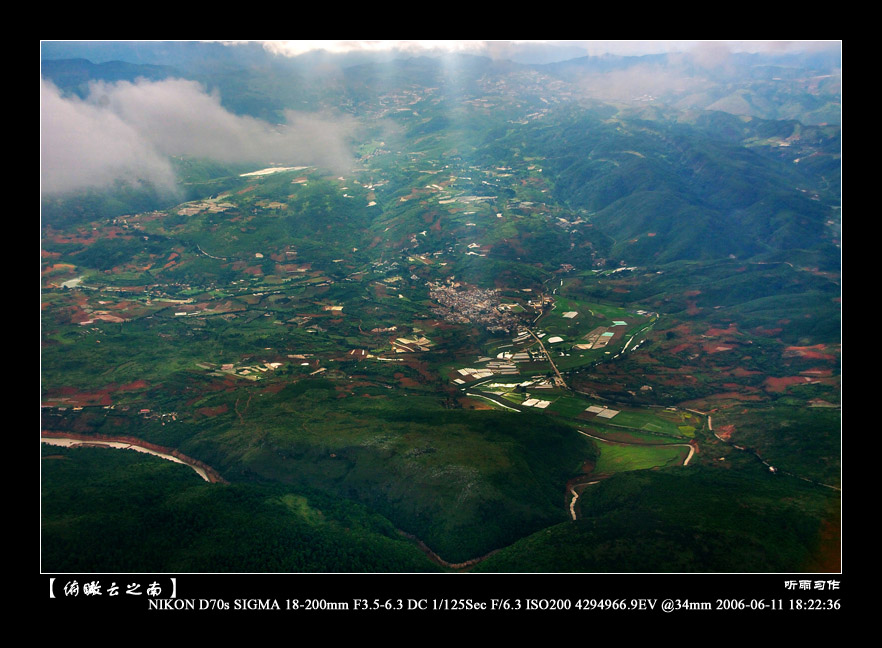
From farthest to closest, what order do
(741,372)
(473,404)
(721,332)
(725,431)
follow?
(721,332), (741,372), (473,404), (725,431)

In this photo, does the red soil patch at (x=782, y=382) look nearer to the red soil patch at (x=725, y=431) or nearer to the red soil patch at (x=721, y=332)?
the red soil patch at (x=725, y=431)

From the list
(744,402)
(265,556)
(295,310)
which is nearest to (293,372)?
(295,310)

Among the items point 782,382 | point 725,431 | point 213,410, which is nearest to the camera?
point 725,431

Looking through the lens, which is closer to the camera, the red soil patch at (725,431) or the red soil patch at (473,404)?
the red soil patch at (725,431)

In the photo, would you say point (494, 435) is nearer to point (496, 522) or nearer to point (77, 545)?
point (496, 522)

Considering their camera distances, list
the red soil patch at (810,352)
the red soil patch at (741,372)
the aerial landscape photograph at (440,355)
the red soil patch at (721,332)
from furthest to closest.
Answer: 1. the red soil patch at (721,332)
2. the red soil patch at (810,352)
3. the red soil patch at (741,372)
4. the aerial landscape photograph at (440,355)

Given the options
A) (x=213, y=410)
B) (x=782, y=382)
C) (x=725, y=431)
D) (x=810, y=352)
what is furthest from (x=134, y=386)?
(x=810, y=352)

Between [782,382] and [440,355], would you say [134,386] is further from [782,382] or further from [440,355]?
[782,382]

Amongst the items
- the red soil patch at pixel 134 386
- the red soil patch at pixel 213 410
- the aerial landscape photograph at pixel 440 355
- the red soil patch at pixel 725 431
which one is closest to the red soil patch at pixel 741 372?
the aerial landscape photograph at pixel 440 355
